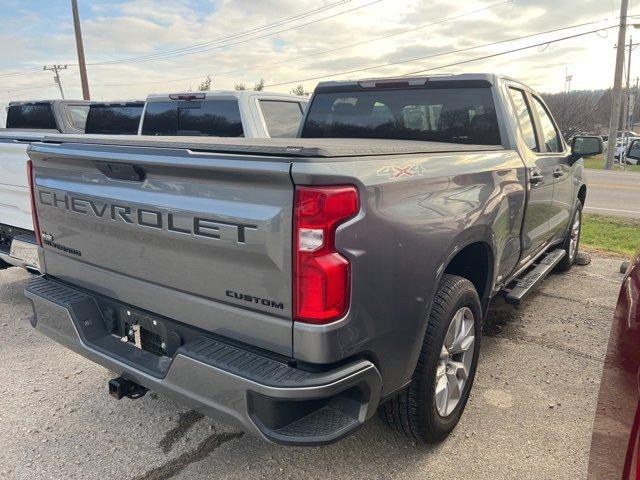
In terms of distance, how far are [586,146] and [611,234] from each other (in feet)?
14.3

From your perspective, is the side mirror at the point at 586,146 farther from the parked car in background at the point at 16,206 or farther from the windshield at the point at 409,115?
the parked car in background at the point at 16,206

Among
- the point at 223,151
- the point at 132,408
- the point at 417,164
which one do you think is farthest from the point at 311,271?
the point at 132,408

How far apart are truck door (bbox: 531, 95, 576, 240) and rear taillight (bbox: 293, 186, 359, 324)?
308 centimetres

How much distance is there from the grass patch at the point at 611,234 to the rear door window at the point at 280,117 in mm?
4816

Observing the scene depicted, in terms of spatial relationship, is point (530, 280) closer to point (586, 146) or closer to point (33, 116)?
point (586, 146)

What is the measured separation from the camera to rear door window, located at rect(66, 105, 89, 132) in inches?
320

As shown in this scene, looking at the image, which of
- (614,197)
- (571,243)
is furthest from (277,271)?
(614,197)

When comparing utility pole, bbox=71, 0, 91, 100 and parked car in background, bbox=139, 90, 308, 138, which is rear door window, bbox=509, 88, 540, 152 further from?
utility pole, bbox=71, 0, 91, 100

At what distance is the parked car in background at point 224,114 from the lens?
19.4 feet

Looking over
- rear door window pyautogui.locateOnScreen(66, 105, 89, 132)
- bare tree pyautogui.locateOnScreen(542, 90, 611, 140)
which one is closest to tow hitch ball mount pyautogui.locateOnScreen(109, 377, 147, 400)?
rear door window pyautogui.locateOnScreen(66, 105, 89, 132)

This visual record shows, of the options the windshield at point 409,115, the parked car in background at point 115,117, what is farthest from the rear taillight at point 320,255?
the parked car in background at point 115,117

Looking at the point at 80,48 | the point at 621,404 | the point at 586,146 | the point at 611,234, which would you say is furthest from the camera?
the point at 80,48

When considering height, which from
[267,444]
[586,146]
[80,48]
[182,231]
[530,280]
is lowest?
[267,444]

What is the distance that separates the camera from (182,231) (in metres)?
2.16
